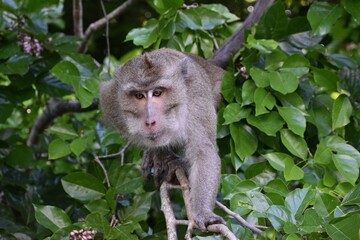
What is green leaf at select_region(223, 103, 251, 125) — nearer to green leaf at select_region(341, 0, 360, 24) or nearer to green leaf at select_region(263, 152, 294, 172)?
green leaf at select_region(263, 152, 294, 172)

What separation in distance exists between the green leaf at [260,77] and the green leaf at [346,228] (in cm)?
195

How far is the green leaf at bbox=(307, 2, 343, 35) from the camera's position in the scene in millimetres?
5688

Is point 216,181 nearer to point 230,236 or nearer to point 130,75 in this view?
point 130,75

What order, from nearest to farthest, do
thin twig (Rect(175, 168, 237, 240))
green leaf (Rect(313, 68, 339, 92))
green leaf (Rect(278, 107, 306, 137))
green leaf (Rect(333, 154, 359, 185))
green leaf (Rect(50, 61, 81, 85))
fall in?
thin twig (Rect(175, 168, 237, 240)) < green leaf (Rect(333, 154, 359, 185)) < green leaf (Rect(278, 107, 306, 137)) < green leaf (Rect(313, 68, 339, 92)) < green leaf (Rect(50, 61, 81, 85))

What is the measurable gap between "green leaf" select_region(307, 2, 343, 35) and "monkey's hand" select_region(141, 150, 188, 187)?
168 centimetres

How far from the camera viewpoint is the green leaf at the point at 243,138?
218 inches

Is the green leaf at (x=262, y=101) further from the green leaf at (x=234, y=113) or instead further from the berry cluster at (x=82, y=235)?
the berry cluster at (x=82, y=235)

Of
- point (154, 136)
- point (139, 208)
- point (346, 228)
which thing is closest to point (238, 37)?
point (154, 136)

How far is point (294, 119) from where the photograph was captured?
5414 millimetres

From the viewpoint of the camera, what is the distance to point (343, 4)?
18.8ft

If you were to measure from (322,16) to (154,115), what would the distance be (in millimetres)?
1702

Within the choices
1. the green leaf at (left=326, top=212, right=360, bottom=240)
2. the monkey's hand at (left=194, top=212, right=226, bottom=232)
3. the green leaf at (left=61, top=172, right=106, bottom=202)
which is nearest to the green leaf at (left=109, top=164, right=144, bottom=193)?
the green leaf at (left=61, top=172, right=106, bottom=202)

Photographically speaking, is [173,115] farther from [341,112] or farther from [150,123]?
[341,112]

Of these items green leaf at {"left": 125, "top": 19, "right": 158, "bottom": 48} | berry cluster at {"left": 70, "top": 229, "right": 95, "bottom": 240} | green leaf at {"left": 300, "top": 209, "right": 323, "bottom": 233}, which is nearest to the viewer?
green leaf at {"left": 300, "top": 209, "right": 323, "bottom": 233}
